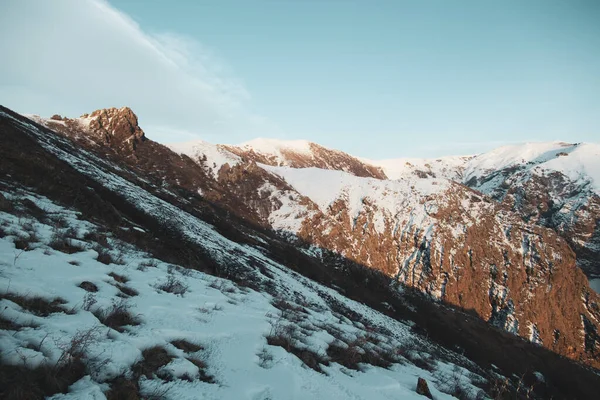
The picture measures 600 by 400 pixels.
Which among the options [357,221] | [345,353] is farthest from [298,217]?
[345,353]

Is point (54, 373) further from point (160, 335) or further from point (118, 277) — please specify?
point (118, 277)

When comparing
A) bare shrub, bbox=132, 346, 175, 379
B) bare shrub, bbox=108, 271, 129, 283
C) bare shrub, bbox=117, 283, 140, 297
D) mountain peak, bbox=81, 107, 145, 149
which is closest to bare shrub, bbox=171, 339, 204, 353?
bare shrub, bbox=132, 346, 175, 379

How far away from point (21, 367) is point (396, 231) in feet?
246

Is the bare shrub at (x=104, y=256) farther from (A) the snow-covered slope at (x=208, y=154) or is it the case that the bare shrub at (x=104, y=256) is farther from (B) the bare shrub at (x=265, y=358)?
(A) the snow-covered slope at (x=208, y=154)

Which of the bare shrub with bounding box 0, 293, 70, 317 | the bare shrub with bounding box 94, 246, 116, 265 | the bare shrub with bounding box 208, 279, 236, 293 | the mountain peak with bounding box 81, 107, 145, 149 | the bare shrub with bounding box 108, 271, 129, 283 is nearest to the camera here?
the bare shrub with bounding box 0, 293, 70, 317

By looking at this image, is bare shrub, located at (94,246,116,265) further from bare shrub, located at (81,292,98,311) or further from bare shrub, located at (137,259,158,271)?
bare shrub, located at (81,292,98,311)

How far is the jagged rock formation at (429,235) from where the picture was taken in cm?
6838

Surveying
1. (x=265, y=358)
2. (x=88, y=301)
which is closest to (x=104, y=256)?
(x=88, y=301)

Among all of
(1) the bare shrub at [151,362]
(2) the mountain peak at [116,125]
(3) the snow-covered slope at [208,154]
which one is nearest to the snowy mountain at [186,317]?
(1) the bare shrub at [151,362]

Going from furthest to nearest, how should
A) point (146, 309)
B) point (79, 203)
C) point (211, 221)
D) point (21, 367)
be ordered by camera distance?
point (211, 221) < point (79, 203) < point (146, 309) < point (21, 367)

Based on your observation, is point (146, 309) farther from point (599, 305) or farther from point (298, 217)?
point (599, 305)

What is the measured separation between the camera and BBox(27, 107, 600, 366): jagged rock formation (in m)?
68.4

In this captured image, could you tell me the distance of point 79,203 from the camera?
1353 cm

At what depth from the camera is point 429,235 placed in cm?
7306
